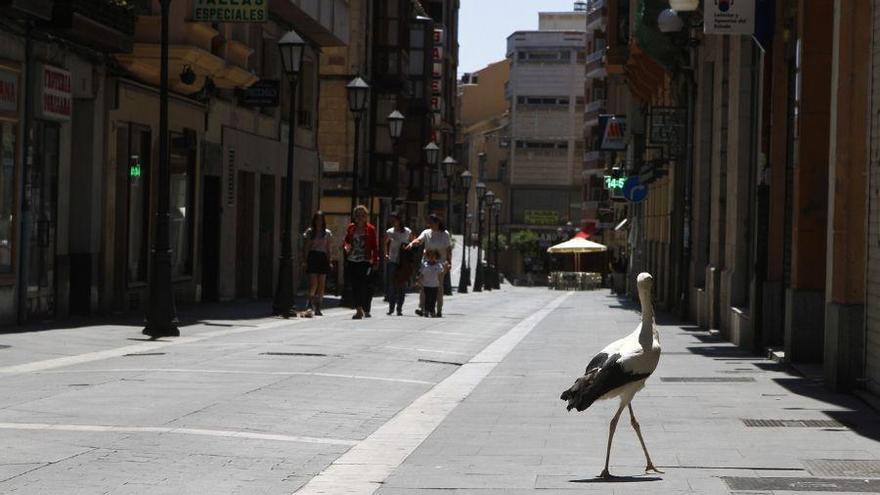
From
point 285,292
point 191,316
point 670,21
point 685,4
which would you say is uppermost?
point 670,21

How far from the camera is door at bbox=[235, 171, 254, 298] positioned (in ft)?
135

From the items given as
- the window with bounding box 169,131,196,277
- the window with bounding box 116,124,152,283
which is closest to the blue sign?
the window with bounding box 169,131,196,277

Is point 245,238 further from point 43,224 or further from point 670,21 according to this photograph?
point 43,224

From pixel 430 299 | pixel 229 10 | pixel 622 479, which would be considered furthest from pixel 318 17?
pixel 622 479

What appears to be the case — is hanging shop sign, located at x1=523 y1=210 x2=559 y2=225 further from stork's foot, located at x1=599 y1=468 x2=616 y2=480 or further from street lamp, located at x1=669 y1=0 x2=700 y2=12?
stork's foot, located at x1=599 y1=468 x2=616 y2=480

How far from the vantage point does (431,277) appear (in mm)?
32125

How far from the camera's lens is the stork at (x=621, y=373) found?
981cm

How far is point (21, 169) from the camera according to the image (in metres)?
24.6

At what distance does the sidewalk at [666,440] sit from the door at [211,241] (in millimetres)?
19294

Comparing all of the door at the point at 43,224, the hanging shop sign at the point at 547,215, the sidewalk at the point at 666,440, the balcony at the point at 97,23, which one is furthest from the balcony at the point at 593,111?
the sidewalk at the point at 666,440

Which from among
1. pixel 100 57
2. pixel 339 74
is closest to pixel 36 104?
pixel 100 57

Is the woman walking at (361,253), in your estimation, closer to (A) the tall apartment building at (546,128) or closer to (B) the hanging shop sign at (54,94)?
(B) the hanging shop sign at (54,94)

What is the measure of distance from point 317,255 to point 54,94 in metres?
6.84

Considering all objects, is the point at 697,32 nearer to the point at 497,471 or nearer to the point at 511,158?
the point at 497,471
